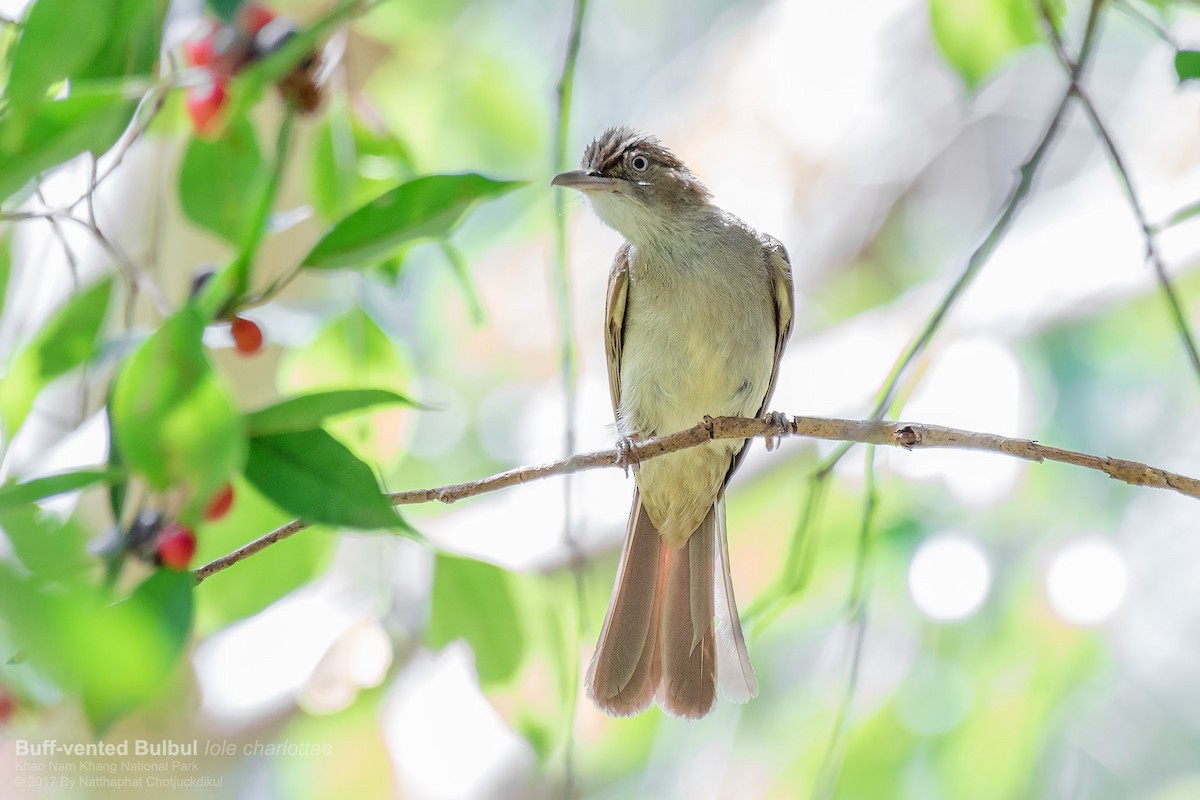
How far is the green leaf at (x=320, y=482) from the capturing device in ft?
4.86

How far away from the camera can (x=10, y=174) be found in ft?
4.80

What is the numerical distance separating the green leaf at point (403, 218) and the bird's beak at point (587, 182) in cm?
170

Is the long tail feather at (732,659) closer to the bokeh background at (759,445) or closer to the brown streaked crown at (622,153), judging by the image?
the bokeh background at (759,445)

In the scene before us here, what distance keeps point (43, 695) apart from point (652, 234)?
250 centimetres

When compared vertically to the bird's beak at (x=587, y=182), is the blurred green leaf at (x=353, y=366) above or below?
below

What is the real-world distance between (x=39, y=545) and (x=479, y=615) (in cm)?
89

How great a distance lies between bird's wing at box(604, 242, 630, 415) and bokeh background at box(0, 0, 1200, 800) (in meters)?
0.33

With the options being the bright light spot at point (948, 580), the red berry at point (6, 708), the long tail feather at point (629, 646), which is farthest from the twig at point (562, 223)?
the bright light spot at point (948, 580)

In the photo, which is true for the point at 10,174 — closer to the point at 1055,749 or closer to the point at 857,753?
the point at 857,753

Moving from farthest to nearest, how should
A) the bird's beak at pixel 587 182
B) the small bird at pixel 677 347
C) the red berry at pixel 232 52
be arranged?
the small bird at pixel 677 347
the bird's beak at pixel 587 182
the red berry at pixel 232 52

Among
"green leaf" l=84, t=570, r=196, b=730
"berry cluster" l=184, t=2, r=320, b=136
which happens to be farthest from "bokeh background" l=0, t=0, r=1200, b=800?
"green leaf" l=84, t=570, r=196, b=730

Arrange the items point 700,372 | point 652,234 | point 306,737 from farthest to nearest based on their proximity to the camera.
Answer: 1. point 306,737
2. point 652,234
3. point 700,372

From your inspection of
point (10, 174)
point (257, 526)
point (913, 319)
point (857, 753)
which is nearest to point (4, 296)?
point (257, 526)

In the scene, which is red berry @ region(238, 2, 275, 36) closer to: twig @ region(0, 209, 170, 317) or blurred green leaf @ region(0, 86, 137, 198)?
twig @ region(0, 209, 170, 317)
